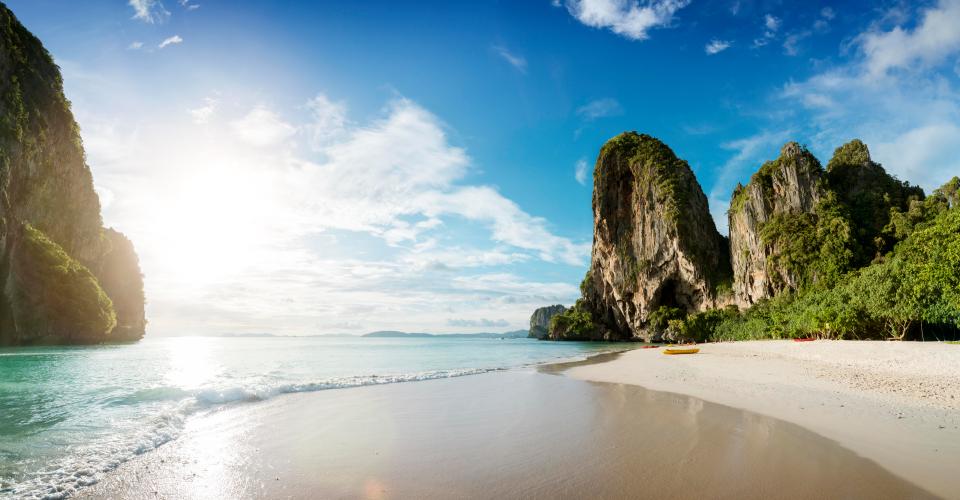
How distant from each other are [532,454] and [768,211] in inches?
3097

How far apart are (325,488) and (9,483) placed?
463 cm

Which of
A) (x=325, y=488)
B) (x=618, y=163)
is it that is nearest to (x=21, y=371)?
(x=325, y=488)

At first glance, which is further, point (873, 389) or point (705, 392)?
point (705, 392)

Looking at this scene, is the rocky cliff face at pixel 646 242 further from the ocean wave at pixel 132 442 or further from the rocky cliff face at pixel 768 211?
the ocean wave at pixel 132 442

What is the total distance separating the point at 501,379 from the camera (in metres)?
18.4

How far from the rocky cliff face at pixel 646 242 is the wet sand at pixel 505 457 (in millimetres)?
78861

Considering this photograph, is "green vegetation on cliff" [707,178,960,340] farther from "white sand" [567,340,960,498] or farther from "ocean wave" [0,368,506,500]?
"ocean wave" [0,368,506,500]

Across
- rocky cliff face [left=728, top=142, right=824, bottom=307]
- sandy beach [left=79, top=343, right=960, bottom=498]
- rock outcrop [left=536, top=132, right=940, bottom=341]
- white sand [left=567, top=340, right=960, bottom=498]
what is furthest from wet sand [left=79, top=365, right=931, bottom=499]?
rocky cliff face [left=728, top=142, right=824, bottom=307]

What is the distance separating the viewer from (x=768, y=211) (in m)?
69.9

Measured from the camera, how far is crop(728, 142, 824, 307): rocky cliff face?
64625mm

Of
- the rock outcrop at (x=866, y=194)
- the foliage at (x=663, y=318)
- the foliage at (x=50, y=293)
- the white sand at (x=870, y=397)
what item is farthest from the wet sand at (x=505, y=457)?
the foliage at (x=663, y=318)

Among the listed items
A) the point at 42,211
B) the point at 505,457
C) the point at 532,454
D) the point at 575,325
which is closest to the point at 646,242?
the point at 575,325

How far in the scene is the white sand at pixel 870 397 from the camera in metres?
5.96

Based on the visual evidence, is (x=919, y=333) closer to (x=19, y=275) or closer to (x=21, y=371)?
(x=21, y=371)
